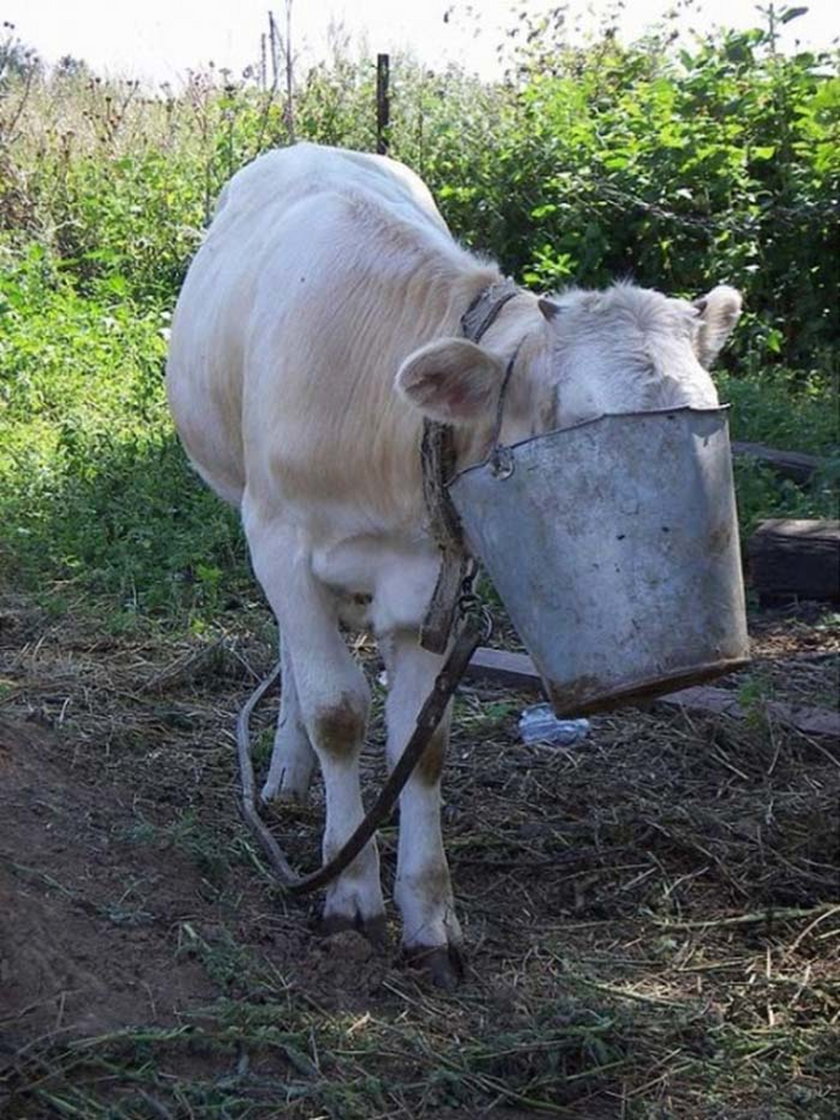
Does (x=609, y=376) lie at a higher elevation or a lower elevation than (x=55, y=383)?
higher

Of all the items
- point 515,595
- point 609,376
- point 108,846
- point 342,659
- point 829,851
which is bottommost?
point 829,851

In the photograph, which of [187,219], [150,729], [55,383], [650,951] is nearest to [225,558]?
[150,729]

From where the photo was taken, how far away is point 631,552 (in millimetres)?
2943

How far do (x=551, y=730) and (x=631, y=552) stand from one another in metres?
2.31

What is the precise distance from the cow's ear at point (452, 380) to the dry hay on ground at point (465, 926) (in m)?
1.22

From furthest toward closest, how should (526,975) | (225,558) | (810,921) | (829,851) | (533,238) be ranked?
(533,238)
(225,558)
(829,851)
(810,921)
(526,975)

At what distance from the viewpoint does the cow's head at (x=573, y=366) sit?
10.3ft

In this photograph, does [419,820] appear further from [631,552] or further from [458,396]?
[631,552]

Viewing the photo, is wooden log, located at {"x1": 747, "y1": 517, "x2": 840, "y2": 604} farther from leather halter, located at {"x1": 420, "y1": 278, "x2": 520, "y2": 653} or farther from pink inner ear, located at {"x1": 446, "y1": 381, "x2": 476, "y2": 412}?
pink inner ear, located at {"x1": 446, "y1": 381, "x2": 476, "y2": 412}

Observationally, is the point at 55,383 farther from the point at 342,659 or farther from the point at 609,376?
the point at 609,376

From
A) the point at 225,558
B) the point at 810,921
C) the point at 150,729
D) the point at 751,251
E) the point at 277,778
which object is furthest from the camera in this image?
the point at 751,251

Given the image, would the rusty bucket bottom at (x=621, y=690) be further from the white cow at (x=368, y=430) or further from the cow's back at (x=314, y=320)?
the cow's back at (x=314, y=320)

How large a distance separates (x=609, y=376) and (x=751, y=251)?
7258 mm

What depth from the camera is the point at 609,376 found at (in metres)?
3.15
